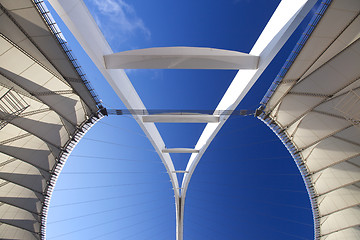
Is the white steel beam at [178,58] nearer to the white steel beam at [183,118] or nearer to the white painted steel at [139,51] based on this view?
the white painted steel at [139,51]

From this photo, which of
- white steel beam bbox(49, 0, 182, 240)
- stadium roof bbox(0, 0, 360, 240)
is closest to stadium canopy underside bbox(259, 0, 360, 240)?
stadium roof bbox(0, 0, 360, 240)

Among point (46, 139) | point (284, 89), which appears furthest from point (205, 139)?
point (46, 139)

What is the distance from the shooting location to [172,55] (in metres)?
11.3

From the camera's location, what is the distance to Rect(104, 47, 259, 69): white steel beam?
1136 cm

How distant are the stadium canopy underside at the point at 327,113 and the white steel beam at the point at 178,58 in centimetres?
395

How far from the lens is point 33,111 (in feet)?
48.9

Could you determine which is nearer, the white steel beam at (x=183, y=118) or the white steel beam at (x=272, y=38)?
the white steel beam at (x=272, y=38)

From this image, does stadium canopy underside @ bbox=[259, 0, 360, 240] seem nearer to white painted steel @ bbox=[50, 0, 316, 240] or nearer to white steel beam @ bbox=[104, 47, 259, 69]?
white painted steel @ bbox=[50, 0, 316, 240]

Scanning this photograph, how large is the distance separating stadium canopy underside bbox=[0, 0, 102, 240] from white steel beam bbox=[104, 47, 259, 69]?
11.8 ft

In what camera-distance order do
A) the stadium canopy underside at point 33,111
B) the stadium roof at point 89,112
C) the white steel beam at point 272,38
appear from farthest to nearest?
the stadium roof at point 89,112
the stadium canopy underside at point 33,111
the white steel beam at point 272,38

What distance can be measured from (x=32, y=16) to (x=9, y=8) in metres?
1.08

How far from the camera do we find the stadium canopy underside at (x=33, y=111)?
10.7 meters

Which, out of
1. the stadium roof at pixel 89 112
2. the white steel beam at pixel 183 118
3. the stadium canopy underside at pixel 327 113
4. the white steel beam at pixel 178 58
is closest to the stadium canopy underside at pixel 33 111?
the stadium roof at pixel 89 112

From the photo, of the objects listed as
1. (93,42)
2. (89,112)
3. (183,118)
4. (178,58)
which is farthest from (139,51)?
(183,118)
